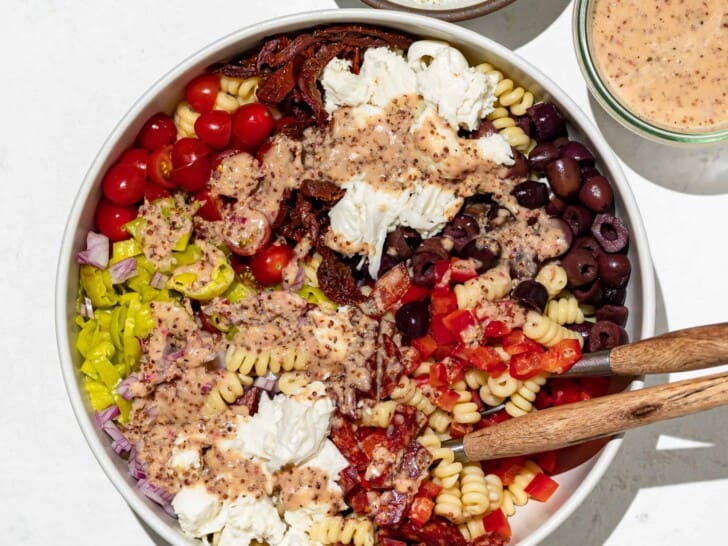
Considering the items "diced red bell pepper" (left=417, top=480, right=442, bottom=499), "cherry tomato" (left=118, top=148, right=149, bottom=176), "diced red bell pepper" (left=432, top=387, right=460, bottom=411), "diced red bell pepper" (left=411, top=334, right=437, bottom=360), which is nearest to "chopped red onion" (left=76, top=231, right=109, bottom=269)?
"cherry tomato" (left=118, top=148, right=149, bottom=176)

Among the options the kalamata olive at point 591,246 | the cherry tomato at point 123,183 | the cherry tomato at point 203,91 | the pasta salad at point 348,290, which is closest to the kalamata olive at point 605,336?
the pasta salad at point 348,290

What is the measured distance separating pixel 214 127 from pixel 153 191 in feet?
1.01

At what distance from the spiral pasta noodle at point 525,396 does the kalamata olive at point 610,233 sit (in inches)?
18.9

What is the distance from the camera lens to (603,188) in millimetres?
3209

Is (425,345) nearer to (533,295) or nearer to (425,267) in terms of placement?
(425,267)

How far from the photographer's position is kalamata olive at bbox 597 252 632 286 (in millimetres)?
3217

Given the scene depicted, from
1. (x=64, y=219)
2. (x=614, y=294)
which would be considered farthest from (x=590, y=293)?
(x=64, y=219)

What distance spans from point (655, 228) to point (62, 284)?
7.02 feet

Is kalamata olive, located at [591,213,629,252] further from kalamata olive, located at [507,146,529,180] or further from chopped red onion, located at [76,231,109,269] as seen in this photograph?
chopped red onion, located at [76,231,109,269]

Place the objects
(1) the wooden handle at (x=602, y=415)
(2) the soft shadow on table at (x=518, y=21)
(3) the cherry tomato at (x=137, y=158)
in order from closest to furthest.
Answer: (1) the wooden handle at (x=602, y=415) < (3) the cherry tomato at (x=137, y=158) < (2) the soft shadow on table at (x=518, y=21)

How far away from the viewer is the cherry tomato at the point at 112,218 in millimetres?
3357

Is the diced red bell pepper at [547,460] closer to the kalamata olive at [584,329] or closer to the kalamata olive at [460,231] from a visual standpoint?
the kalamata olive at [584,329]

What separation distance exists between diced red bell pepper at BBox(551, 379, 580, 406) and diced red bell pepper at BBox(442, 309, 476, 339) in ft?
1.23

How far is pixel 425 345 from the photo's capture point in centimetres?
328
